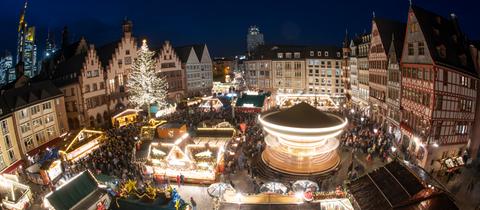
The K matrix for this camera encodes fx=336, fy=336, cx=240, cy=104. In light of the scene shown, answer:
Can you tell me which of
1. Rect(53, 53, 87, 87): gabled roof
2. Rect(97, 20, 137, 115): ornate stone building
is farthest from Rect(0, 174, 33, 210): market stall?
Rect(97, 20, 137, 115): ornate stone building

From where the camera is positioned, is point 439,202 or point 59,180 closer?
point 439,202

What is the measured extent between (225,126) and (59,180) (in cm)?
1480

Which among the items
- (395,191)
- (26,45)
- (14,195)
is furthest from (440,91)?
(26,45)

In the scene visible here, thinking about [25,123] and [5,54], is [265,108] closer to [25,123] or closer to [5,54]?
[25,123]

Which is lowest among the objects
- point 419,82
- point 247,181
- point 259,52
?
point 247,181

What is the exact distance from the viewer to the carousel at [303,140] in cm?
2461

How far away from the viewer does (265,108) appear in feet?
165

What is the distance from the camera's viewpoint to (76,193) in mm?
19641

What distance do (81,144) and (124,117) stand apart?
50.8 ft

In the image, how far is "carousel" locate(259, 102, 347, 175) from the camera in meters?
24.6

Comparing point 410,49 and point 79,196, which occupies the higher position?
point 410,49

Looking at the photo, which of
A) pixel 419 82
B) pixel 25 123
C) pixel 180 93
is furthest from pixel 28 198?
pixel 180 93

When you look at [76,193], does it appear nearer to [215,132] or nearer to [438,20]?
[215,132]

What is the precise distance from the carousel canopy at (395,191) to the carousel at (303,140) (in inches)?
379
